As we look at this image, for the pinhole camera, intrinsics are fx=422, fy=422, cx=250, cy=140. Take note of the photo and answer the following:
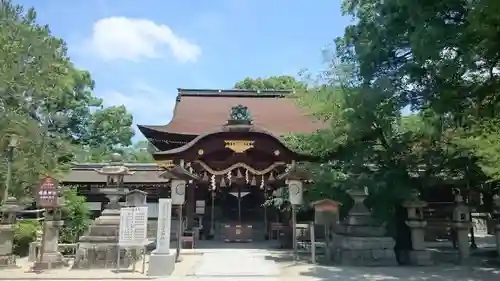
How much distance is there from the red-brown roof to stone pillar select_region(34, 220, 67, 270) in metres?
8.20

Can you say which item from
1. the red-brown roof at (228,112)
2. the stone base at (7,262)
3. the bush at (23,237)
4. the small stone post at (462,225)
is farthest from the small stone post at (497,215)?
the bush at (23,237)

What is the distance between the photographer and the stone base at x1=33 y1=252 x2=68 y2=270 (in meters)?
10.7

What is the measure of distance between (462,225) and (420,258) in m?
1.77

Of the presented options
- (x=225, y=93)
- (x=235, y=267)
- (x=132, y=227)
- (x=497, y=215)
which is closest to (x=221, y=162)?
(x=235, y=267)

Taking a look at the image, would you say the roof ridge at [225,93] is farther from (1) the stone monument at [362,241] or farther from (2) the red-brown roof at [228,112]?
(1) the stone monument at [362,241]

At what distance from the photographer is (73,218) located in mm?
15945

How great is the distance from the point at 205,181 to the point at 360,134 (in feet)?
24.7

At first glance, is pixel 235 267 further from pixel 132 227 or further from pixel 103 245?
pixel 103 245

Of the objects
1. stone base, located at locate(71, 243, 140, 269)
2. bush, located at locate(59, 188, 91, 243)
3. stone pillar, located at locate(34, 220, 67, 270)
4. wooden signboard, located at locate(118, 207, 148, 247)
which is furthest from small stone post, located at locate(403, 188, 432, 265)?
bush, located at locate(59, 188, 91, 243)

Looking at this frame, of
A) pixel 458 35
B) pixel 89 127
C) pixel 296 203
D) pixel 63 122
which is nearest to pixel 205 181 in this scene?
pixel 296 203

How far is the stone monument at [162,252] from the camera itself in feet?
31.7

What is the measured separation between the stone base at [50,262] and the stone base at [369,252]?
7.53 m

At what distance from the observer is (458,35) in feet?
28.7

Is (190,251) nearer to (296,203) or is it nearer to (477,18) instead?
(296,203)
